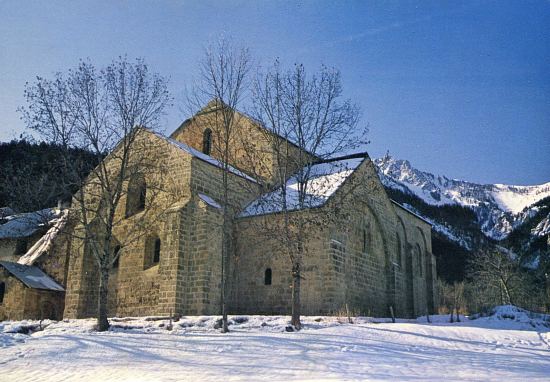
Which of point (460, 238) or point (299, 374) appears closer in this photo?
point (299, 374)

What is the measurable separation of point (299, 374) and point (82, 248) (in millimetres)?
18722

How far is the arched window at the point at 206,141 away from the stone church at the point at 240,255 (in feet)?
7.49

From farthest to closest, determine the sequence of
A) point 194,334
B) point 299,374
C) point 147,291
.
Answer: point 147,291 < point 194,334 < point 299,374

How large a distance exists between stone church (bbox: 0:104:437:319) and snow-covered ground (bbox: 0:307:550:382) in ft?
9.10

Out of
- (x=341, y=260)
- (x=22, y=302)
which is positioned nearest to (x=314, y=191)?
(x=341, y=260)

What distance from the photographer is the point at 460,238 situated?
99.6m

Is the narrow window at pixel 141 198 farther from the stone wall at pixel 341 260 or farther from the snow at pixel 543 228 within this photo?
the snow at pixel 543 228

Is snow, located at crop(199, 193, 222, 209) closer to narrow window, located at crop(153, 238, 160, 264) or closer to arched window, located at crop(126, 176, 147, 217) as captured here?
narrow window, located at crop(153, 238, 160, 264)

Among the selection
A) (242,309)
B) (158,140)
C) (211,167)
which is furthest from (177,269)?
(158,140)

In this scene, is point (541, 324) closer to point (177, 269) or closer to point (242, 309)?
point (242, 309)

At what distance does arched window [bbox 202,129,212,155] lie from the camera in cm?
3069

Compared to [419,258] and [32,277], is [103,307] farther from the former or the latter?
[419,258]

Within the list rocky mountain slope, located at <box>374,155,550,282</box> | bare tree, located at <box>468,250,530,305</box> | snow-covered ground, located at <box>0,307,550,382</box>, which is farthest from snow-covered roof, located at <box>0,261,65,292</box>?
bare tree, located at <box>468,250,530,305</box>

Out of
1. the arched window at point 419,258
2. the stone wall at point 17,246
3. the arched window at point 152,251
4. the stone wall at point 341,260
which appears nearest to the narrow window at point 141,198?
the arched window at point 152,251
